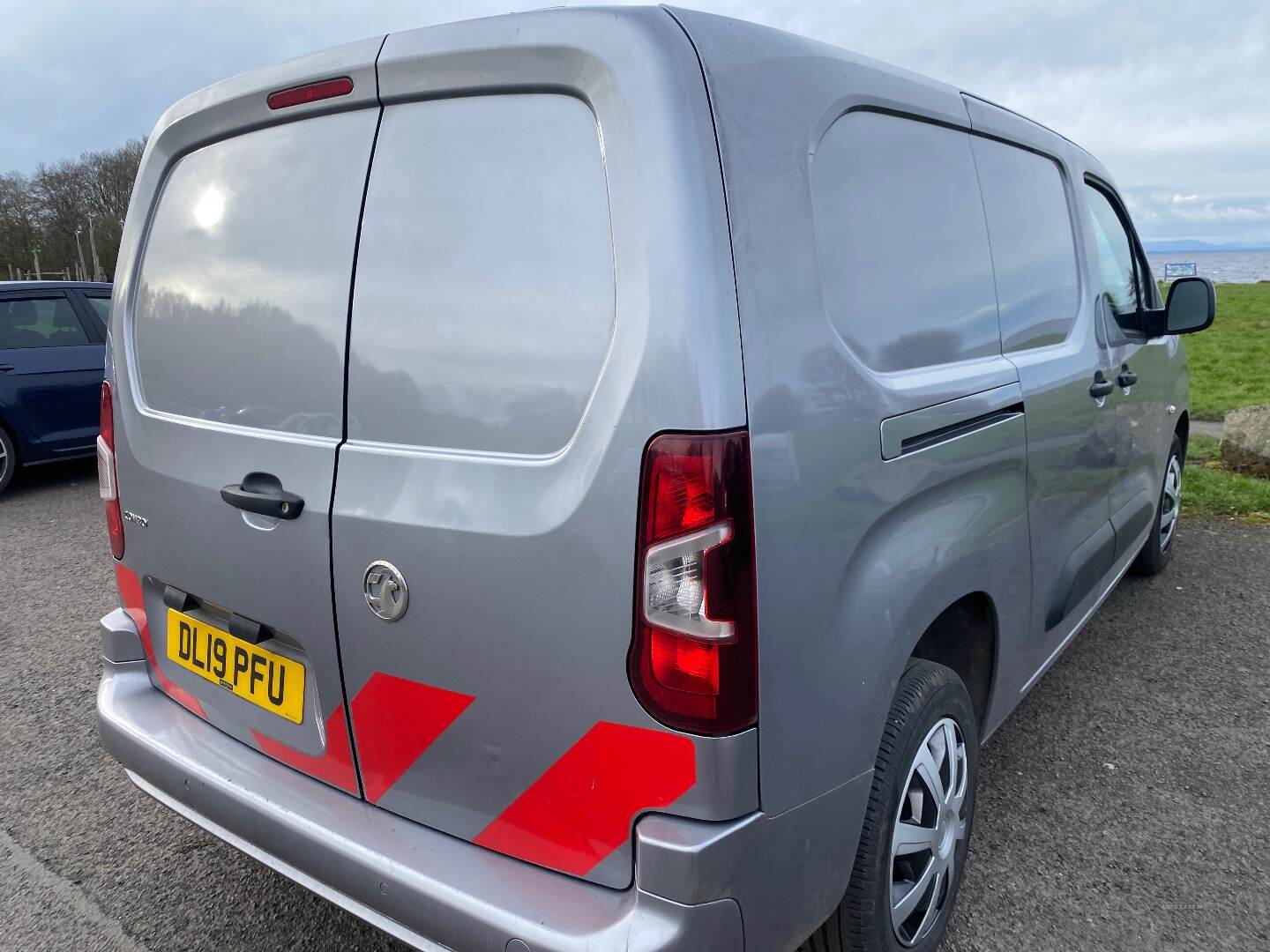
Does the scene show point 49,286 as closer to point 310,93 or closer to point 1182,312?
point 310,93

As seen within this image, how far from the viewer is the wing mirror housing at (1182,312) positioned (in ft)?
11.3

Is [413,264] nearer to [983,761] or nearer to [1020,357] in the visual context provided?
[1020,357]

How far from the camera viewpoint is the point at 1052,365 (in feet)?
8.43

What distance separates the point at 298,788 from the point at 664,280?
4.15ft

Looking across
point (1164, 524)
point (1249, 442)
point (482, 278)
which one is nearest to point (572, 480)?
point (482, 278)

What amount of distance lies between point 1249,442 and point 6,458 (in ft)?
30.5

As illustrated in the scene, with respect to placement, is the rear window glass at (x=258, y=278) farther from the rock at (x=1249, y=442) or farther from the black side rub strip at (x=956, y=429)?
the rock at (x=1249, y=442)

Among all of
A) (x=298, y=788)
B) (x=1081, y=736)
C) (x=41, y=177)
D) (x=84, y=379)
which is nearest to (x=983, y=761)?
(x=1081, y=736)

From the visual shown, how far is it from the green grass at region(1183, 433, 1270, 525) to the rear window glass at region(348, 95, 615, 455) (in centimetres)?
Result: 571

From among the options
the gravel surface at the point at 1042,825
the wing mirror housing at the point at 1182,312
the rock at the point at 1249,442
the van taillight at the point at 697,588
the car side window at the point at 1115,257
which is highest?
the car side window at the point at 1115,257

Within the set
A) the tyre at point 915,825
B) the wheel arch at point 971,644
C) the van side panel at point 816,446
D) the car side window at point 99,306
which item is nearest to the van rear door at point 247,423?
the van side panel at point 816,446

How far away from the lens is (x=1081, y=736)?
317cm

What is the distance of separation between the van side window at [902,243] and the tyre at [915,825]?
697mm

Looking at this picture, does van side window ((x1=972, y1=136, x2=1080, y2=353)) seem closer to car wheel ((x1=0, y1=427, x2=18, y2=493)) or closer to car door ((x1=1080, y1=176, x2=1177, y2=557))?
car door ((x1=1080, y1=176, x2=1177, y2=557))
